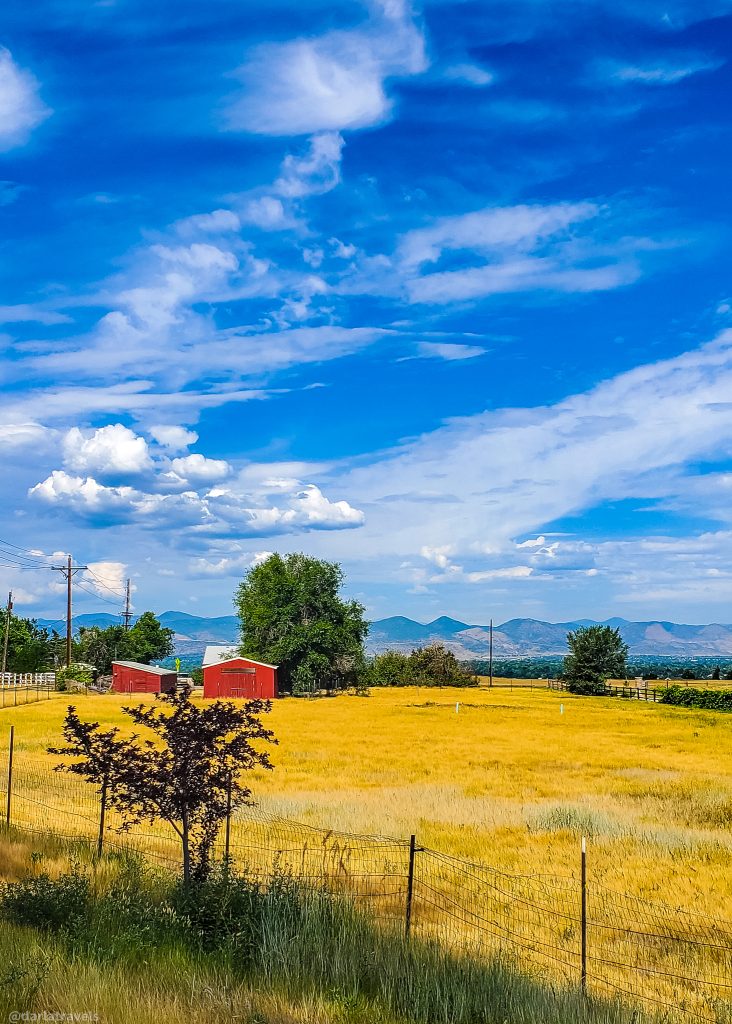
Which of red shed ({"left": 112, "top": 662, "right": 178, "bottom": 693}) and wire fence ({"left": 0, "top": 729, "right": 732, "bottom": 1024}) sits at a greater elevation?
wire fence ({"left": 0, "top": 729, "right": 732, "bottom": 1024})

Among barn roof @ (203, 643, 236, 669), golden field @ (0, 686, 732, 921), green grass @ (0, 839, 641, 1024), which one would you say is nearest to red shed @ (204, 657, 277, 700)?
barn roof @ (203, 643, 236, 669)

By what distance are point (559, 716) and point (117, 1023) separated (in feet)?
201

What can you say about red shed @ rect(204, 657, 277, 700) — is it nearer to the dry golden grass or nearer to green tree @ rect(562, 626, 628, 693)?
the dry golden grass

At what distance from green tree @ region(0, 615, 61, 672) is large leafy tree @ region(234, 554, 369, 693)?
1035 inches

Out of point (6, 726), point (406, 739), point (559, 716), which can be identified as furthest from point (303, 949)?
point (559, 716)

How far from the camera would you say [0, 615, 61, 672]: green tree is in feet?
326

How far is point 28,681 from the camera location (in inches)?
3440

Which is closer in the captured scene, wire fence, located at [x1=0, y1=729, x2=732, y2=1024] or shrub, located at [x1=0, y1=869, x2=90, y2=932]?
shrub, located at [x1=0, y1=869, x2=90, y2=932]

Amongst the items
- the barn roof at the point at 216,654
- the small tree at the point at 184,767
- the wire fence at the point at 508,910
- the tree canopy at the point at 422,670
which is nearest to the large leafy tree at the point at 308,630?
the barn roof at the point at 216,654

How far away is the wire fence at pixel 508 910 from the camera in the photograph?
1007cm

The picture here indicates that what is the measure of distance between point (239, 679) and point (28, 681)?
23.3 meters

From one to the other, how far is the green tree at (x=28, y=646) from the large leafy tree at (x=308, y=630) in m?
26.3

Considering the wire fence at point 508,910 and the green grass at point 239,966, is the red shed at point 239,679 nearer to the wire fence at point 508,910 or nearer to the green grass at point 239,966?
the wire fence at point 508,910

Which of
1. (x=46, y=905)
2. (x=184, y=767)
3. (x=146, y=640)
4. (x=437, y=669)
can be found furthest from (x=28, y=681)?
(x=46, y=905)
